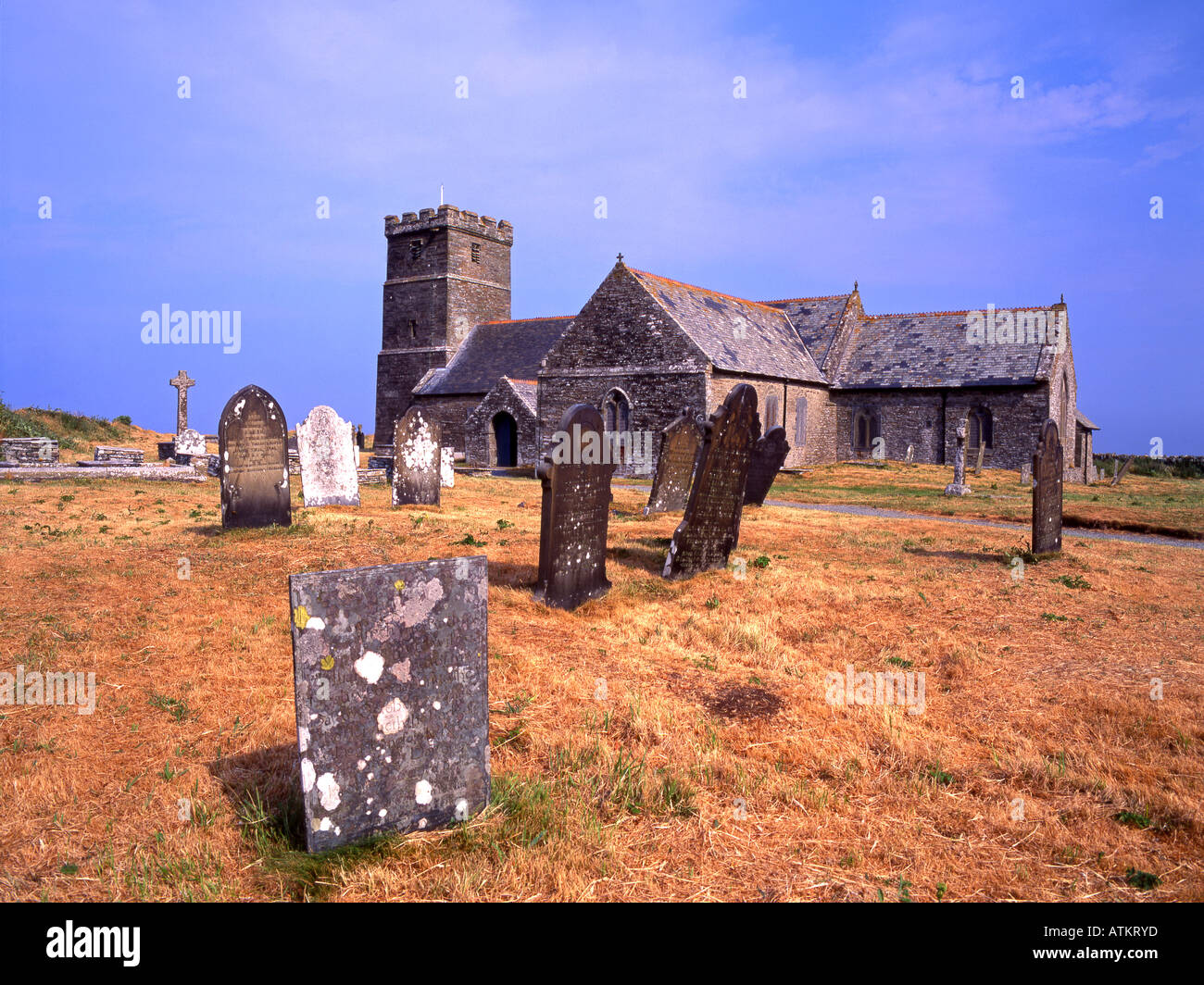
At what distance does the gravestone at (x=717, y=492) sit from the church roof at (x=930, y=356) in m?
25.7

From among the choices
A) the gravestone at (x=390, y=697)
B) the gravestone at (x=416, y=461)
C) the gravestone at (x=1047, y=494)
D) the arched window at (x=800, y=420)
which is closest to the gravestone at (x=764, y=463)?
the gravestone at (x=1047, y=494)

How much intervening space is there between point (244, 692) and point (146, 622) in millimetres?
2292

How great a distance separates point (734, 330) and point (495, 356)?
49.4 ft

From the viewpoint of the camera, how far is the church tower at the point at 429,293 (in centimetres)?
4372

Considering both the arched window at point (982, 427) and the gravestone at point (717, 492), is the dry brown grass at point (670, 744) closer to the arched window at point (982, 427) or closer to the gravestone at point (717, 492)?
the gravestone at point (717, 492)

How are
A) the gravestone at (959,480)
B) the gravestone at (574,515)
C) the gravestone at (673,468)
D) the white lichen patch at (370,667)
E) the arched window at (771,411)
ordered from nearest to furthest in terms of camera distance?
the white lichen patch at (370,667)
the gravestone at (574,515)
the gravestone at (673,468)
the gravestone at (959,480)
the arched window at (771,411)

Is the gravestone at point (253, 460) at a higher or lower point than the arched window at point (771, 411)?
lower

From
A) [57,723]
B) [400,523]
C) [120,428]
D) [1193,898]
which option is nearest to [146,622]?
[57,723]

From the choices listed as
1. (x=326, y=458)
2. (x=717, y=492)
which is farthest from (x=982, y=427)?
(x=326, y=458)

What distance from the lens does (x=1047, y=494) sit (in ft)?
36.9

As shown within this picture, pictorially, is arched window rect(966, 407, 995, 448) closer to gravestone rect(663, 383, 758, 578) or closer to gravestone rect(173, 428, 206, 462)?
gravestone rect(663, 383, 758, 578)

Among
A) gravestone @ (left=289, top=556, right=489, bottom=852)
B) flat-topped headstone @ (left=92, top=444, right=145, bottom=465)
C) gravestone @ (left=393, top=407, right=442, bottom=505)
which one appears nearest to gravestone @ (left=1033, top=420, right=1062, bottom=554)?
gravestone @ (left=289, top=556, right=489, bottom=852)
